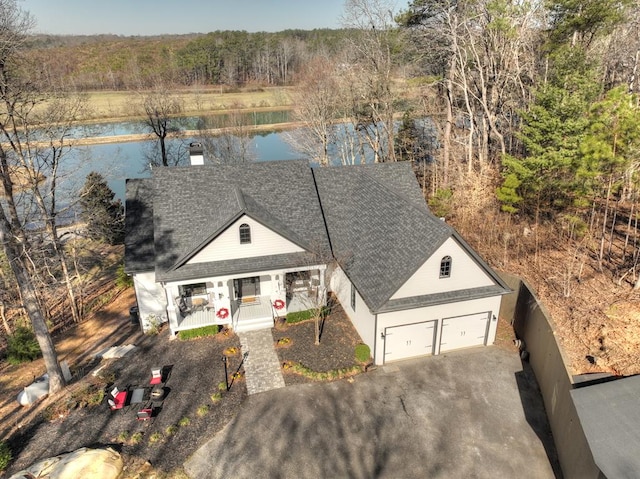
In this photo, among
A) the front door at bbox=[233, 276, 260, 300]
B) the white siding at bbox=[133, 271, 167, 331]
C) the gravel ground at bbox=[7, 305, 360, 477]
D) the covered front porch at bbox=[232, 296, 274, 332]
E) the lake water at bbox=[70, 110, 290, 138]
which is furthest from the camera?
the lake water at bbox=[70, 110, 290, 138]

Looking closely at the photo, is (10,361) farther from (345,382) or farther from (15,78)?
(345,382)

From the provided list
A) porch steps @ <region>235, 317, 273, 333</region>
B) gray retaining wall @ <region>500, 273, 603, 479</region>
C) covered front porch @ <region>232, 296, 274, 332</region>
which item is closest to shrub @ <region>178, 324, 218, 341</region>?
covered front porch @ <region>232, 296, 274, 332</region>

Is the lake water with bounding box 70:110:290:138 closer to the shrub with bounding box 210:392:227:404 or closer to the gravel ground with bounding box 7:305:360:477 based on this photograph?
the gravel ground with bounding box 7:305:360:477

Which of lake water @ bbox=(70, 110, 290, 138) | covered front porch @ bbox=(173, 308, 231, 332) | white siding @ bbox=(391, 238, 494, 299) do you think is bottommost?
covered front porch @ bbox=(173, 308, 231, 332)

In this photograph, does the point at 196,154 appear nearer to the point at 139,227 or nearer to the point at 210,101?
the point at 139,227

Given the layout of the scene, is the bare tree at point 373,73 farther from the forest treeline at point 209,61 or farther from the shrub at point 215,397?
the forest treeline at point 209,61

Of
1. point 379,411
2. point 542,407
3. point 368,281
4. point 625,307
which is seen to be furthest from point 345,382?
point 625,307

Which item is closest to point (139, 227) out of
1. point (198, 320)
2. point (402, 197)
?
point (198, 320)
